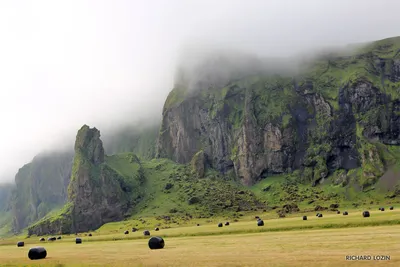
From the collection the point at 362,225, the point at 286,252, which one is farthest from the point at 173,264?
the point at 362,225

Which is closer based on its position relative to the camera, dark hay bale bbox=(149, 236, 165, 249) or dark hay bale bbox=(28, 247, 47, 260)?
A: dark hay bale bbox=(28, 247, 47, 260)

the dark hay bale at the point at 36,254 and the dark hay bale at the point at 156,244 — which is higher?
the dark hay bale at the point at 36,254

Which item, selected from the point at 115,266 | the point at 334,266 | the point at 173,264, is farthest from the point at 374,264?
the point at 115,266

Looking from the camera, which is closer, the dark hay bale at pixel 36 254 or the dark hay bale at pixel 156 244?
the dark hay bale at pixel 36 254

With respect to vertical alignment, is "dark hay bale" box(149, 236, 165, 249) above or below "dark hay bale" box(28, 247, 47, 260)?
below

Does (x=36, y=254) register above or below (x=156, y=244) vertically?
above

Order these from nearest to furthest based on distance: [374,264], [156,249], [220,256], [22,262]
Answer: [374,264] → [220,256] → [22,262] → [156,249]

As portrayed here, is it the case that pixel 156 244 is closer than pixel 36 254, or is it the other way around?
pixel 36 254

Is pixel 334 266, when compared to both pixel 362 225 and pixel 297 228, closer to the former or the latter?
pixel 362 225

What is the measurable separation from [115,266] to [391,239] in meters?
31.0

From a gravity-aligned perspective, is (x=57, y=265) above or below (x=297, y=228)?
above

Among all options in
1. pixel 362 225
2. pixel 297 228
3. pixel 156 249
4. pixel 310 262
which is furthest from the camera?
pixel 297 228

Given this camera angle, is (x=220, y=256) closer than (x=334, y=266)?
No

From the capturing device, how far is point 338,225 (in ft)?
237
